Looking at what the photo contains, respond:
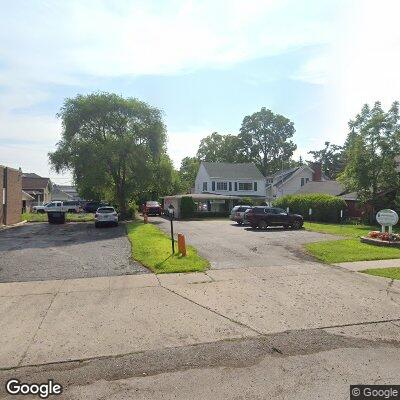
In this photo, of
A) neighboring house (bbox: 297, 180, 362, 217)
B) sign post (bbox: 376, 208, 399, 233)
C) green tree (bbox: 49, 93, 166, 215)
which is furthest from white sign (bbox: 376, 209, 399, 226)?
green tree (bbox: 49, 93, 166, 215)

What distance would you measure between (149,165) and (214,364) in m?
33.1

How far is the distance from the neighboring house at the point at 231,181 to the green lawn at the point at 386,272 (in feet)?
151

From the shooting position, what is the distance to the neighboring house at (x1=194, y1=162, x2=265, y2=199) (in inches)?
2302

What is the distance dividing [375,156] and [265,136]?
5199 cm

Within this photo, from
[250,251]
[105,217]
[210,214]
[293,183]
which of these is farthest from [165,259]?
[293,183]

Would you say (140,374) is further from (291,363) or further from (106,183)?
(106,183)

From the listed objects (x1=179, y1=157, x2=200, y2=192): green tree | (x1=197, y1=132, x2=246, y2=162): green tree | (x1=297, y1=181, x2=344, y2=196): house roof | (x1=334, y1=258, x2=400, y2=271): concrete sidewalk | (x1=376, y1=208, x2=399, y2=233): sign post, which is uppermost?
(x1=197, y1=132, x2=246, y2=162): green tree

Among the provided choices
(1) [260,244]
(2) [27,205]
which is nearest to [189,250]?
(1) [260,244]

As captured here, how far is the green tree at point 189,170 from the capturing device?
83.4m

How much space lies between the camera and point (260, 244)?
1850 centimetres

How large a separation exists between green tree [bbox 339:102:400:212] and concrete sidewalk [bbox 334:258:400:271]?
22542 millimetres

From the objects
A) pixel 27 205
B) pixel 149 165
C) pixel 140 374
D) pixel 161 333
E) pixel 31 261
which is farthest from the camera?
pixel 27 205

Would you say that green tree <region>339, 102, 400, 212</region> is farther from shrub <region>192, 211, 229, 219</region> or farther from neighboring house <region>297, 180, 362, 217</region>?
shrub <region>192, 211, 229, 219</region>

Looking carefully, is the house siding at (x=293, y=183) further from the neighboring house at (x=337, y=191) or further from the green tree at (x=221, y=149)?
the green tree at (x=221, y=149)
